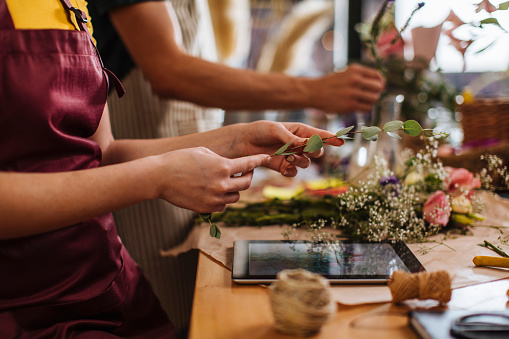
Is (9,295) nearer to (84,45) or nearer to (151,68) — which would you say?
(84,45)

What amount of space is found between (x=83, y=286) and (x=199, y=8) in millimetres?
1115

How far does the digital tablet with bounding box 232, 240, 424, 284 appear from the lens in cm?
70

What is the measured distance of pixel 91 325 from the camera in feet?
2.57

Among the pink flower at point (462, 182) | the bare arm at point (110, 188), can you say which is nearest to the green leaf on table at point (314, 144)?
the bare arm at point (110, 188)

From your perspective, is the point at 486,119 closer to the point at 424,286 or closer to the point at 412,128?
the point at 412,128

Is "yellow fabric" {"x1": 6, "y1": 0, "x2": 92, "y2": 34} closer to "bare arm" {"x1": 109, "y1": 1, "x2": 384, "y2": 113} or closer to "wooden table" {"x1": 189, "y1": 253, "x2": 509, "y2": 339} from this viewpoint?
"bare arm" {"x1": 109, "y1": 1, "x2": 384, "y2": 113}

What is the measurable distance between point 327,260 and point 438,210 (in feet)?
→ 1.03

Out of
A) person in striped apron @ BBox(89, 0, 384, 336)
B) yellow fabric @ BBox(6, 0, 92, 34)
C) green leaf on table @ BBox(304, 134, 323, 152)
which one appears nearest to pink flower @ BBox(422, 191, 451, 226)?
green leaf on table @ BBox(304, 134, 323, 152)

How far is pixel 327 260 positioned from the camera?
772mm

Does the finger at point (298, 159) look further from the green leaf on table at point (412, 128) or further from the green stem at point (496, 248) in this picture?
the green stem at point (496, 248)

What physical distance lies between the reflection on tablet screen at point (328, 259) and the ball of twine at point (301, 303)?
0.57ft

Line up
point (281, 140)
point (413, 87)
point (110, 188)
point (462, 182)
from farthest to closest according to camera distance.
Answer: point (413, 87) < point (462, 182) < point (281, 140) < point (110, 188)

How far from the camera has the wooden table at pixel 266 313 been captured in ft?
1.82

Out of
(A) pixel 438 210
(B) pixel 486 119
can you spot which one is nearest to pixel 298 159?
(A) pixel 438 210
